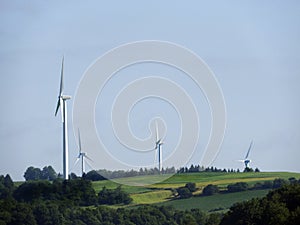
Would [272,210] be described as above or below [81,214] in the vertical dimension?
below

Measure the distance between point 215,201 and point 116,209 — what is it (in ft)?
52.4

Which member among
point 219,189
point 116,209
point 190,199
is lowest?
point 116,209

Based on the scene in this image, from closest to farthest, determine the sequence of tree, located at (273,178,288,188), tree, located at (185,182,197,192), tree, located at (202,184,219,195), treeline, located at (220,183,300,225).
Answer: treeline, located at (220,183,300,225) < tree, located at (202,184,219,195) < tree, located at (273,178,288,188) < tree, located at (185,182,197,192)

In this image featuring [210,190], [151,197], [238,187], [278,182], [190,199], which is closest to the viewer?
[190,199]

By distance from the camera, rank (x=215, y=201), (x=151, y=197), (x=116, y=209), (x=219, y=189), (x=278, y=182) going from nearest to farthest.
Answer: (x=116, y=209)
(x=215, y=201)
(x=219, y=189)
(x=151, y=197)
(x=278, y=182)

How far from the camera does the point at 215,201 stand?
170m

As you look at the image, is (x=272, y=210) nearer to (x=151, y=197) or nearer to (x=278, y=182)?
(x=151, y=197)

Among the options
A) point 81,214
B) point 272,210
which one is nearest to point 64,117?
point 81,214

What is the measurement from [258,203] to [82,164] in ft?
267

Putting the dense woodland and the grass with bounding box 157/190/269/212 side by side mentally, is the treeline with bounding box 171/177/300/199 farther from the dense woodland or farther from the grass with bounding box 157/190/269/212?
the grass with bounding box 157/190/269/212

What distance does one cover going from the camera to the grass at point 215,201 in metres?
165

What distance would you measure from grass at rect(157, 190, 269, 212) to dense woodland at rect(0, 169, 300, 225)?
290 centimetres

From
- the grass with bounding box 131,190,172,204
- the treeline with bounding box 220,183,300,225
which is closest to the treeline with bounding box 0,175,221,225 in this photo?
the grass with bounding box 131,190,172,204

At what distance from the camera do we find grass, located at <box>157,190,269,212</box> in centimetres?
16475
